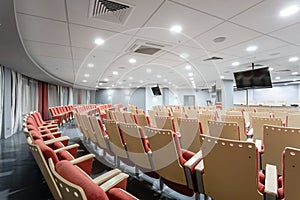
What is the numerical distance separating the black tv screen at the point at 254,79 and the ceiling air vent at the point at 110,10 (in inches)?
229

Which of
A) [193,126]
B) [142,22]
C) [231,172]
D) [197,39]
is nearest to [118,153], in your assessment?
[193,126]

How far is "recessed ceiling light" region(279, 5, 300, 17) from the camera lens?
2765 mm

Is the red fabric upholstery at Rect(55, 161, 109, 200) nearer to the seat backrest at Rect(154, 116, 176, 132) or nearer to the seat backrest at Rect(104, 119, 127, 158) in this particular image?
the seat backrest at Rect(104, 119, 127, 158)

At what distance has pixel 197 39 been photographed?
164 inches

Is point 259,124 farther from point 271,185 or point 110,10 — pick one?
point 110,10

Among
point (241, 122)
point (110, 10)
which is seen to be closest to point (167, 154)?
point (241, 122)

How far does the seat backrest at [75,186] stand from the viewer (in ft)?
2.10

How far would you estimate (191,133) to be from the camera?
3.00m

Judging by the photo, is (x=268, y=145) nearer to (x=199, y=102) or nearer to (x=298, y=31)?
(x=298, y=31)

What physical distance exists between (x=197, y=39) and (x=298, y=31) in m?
2.14

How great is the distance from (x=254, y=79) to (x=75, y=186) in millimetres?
7669

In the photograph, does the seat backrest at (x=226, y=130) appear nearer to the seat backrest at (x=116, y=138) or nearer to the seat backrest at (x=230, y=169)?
the seat backrest at (x=230, y=169)

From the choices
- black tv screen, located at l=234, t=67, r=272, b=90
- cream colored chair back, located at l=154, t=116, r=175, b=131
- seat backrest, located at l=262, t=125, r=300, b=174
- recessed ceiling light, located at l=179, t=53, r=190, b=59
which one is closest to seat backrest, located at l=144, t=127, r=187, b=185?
seat backrest, located at l=262, t=125, r=300, b=174

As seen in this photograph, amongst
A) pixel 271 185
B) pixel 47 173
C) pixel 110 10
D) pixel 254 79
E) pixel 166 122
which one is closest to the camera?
pixel 47 173
